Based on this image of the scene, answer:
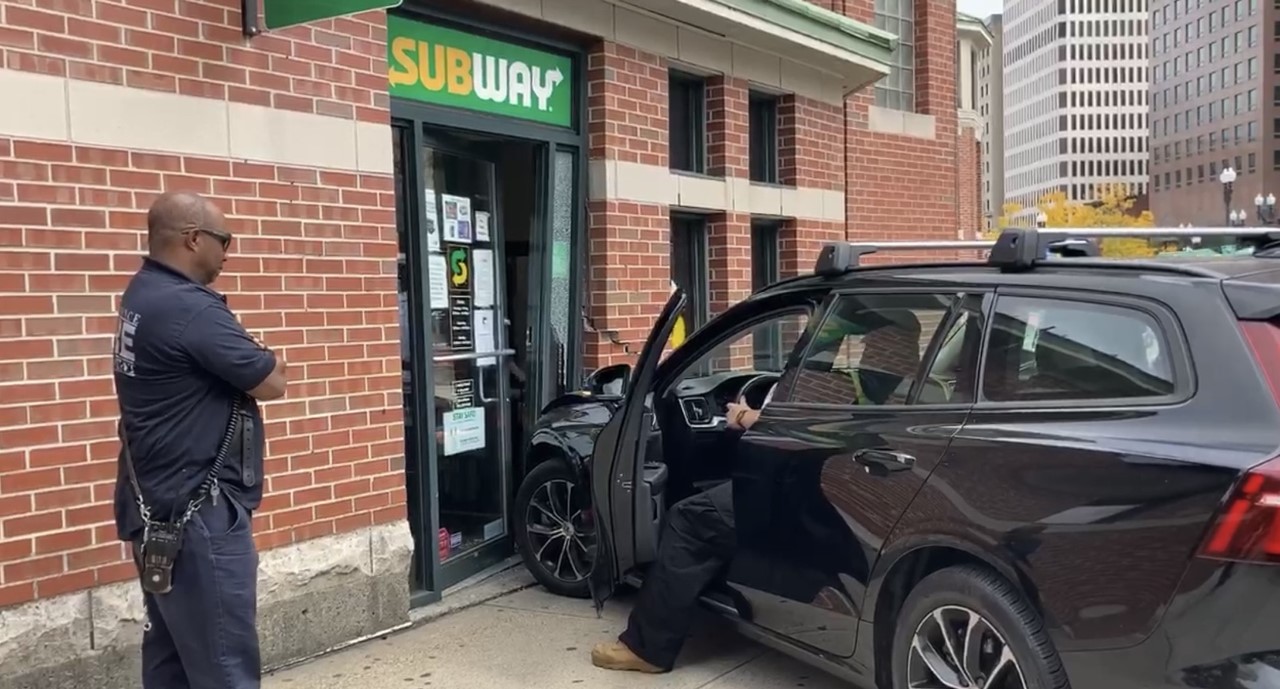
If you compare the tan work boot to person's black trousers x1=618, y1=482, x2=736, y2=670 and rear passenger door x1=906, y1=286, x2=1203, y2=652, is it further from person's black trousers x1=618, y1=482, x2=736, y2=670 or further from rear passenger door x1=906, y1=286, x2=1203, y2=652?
rear passenger door x1=906, y1=286, x2=1203, y2=652

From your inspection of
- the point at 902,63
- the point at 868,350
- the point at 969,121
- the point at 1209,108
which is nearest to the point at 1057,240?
the point at 868,350

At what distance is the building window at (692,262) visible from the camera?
28.1ft

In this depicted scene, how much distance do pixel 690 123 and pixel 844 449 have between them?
194 inches

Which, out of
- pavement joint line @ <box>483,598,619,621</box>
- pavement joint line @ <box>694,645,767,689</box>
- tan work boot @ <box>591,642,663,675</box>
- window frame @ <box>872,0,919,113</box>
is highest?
window frame @ <box>872,0,919,113</box>

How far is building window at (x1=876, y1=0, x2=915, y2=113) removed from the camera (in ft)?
36.8

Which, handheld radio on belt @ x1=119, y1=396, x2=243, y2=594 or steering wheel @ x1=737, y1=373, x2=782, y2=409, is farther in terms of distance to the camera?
steering wheel @ x1=737, y1=373, x2=782, y2=409

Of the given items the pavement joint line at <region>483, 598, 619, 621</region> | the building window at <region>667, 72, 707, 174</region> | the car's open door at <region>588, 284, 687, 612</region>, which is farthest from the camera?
the building window at <region>667, 72, 707, 174</region>

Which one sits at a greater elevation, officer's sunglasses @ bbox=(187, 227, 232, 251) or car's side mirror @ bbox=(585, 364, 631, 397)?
officer's sunglasses @ bbox=(187, 227, 232, 251)

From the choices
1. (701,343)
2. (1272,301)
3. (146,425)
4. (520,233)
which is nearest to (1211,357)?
(1272,301)

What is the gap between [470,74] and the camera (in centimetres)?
631

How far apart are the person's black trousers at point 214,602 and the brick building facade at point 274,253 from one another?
1.01 meters

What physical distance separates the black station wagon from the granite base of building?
1057 millimetres

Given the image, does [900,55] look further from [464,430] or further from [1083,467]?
[1083,467]

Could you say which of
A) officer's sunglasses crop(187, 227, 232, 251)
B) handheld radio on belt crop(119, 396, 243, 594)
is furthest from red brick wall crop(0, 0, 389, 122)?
handheld radio on belt crop(119, 396, 243, 594)
